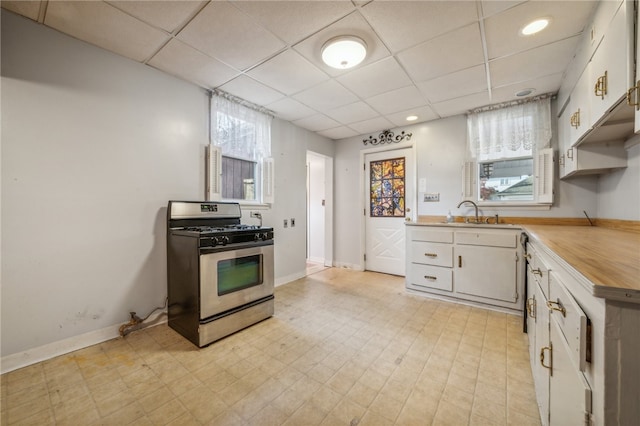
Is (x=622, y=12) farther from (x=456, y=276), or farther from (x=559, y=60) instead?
(x=456, y=276)

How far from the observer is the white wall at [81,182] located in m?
1.75

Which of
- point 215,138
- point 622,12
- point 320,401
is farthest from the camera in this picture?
point 215,138

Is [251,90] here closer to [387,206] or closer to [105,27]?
[105,27]

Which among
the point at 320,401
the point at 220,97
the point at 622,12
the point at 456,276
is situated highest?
the point at 220,97

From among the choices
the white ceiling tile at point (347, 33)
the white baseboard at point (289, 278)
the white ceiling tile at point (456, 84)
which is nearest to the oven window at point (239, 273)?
the white baseboard at point (289, 278)

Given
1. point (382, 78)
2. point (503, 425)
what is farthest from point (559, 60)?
point (503, 425)

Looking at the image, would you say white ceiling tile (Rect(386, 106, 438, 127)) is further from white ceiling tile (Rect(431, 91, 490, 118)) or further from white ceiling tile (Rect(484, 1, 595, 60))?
white ceiling tile (Rect(484, 1, 595, 60))

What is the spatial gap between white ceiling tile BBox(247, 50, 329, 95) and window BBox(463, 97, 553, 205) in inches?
92.0

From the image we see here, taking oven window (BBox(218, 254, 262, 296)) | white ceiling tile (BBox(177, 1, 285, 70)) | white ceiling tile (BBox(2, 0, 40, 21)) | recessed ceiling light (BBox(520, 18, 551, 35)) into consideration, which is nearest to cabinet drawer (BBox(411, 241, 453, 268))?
oven window (BBox(218, 254, 262, 296))

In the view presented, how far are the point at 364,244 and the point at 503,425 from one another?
3.29 m

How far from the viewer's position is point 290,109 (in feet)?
11.1

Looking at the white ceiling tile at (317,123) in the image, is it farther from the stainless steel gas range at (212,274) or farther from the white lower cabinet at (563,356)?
the white lower cabinet at (563,356)

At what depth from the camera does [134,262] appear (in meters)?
2.29

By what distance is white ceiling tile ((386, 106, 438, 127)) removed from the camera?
344 centimetres
